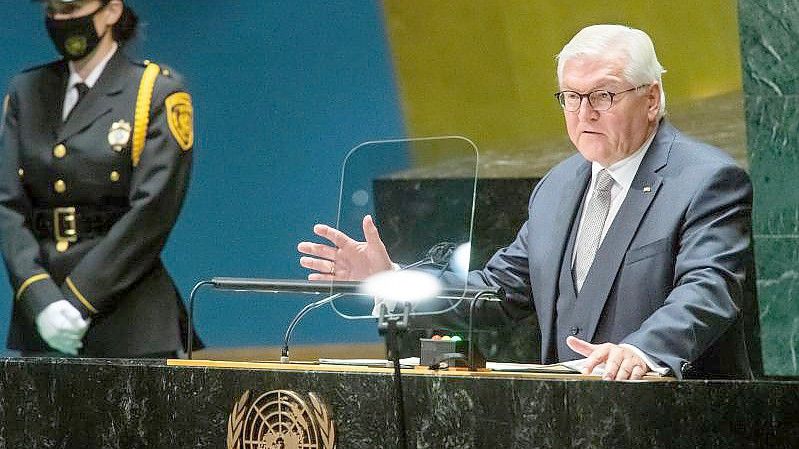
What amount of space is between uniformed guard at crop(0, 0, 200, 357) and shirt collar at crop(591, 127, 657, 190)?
8.20ft

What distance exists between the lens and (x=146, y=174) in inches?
211

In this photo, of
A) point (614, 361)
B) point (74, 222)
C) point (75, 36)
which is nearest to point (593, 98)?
point (614, 361)

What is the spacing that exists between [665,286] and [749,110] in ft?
4.65

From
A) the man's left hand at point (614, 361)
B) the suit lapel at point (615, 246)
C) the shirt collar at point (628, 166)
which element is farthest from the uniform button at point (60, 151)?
the man's left hand at point (614, 361)

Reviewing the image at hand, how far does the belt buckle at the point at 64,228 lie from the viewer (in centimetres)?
538

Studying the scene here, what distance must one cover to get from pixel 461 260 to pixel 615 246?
63 centimetres

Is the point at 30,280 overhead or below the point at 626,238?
below

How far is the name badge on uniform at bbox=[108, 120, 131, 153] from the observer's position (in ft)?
17.6

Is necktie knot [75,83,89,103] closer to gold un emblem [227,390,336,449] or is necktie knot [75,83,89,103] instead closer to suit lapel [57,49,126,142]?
suit lapel [57,49,126,142]

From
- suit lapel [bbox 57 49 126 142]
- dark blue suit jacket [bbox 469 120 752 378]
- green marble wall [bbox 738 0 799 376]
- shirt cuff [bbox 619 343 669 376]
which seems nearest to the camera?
shirt cuff [bbox 619 343 669 376]

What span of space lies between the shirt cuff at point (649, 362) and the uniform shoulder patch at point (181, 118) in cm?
317

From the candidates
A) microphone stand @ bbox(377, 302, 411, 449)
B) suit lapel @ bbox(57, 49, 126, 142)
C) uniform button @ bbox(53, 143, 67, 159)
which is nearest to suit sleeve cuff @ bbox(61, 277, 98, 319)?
uniform button @ bbox(53, 143, 67, 159)

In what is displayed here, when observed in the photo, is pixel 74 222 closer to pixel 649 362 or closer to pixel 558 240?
pixel 558 240

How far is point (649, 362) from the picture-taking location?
267cm
